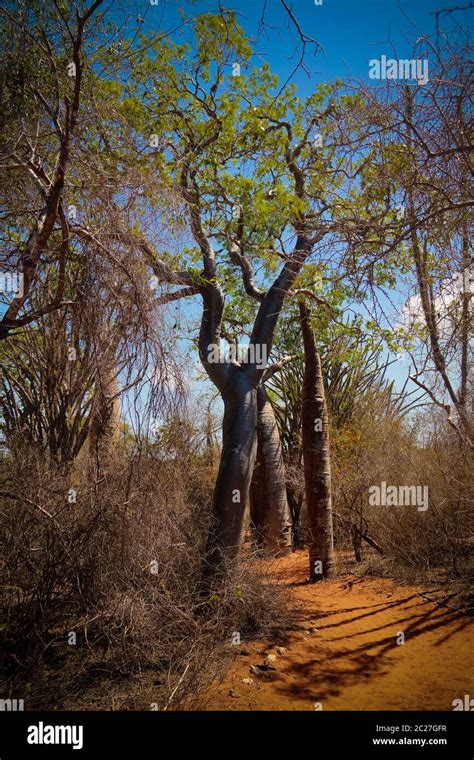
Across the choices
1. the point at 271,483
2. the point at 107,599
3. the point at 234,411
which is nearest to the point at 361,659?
the point at 107,599

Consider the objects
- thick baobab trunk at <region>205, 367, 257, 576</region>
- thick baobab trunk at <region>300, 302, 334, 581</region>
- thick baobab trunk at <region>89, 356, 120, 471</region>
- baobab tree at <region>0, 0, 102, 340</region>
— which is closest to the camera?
baobab tree at <region>0, 0, 102, 340</region>

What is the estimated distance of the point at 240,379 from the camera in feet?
25.0

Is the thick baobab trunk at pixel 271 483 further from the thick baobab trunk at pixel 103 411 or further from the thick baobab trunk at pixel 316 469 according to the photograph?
the thick baobab trunk at pixel 103 411

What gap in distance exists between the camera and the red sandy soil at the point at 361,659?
4121 mm

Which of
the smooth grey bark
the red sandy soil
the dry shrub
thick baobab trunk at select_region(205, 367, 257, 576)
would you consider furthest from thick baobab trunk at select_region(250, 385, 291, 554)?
the dry shrub

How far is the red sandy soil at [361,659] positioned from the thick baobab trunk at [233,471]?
1.29 meters

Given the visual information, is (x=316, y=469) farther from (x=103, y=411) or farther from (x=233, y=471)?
(x=103, y=411)

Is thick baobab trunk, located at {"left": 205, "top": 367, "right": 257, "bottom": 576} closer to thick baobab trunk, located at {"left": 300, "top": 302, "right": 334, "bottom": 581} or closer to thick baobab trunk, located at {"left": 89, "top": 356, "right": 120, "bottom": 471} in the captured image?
thick baobab trunk, located at {"left": 300, "top": 302, "right": 334, "bottom": 581}

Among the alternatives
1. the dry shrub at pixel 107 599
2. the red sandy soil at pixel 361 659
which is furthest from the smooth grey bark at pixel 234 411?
the red sandy soil at pixel 361 659

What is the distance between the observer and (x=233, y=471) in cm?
714

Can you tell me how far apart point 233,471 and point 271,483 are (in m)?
4.11

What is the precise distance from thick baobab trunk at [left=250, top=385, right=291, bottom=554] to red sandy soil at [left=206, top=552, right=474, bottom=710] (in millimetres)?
3708

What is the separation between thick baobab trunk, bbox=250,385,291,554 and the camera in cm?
1087
